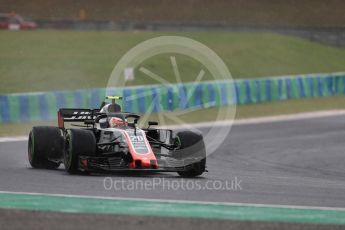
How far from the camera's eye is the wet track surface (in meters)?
11.0

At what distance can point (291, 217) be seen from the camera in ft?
30.2

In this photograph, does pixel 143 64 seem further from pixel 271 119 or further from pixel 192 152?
pixel 192 152

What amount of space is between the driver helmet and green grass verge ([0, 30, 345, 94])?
16.7m

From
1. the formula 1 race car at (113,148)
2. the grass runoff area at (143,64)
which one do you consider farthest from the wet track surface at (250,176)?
the grass runoff area at (143,64)

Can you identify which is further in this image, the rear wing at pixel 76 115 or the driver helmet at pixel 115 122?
the rear wing at pixel 76 115

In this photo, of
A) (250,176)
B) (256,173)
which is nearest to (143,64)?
(256,173)

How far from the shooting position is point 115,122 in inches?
549

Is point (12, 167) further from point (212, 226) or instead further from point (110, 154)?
point (212, 226)

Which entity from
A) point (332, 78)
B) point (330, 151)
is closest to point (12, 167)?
point (330, 151)

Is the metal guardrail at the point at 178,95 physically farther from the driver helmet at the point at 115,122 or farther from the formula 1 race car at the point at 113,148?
the driver helmet at the point at 115,122

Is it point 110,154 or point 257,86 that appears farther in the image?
point 257,86

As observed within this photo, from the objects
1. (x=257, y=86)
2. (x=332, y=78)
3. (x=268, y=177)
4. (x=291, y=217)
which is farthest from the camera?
(x=332, y=78)

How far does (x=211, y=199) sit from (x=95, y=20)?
39.2 m

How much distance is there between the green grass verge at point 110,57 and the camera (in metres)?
33.1
